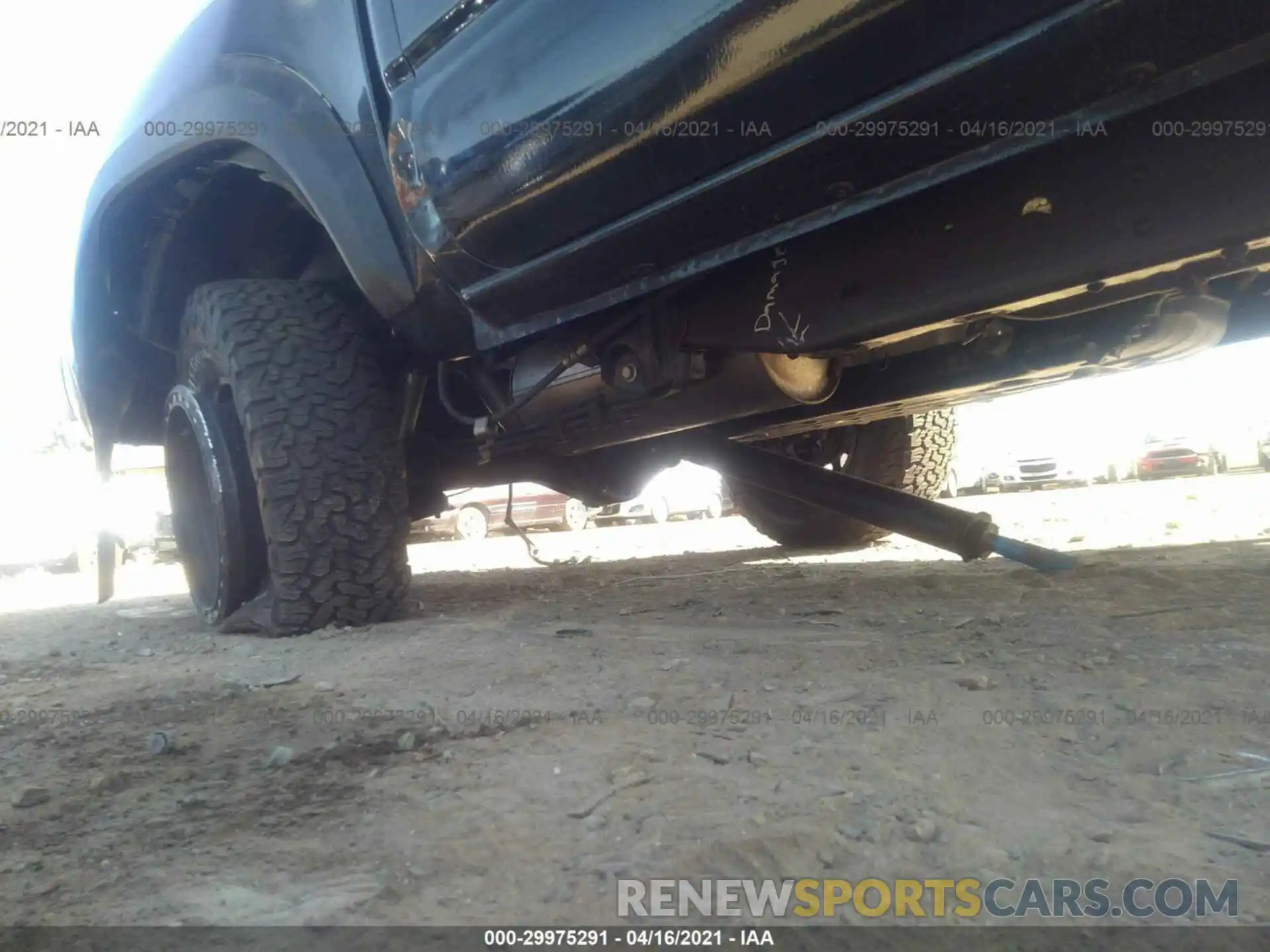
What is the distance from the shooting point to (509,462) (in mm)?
3258

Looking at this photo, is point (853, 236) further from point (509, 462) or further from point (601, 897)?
point (509, 462)

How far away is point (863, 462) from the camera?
12.5 ft

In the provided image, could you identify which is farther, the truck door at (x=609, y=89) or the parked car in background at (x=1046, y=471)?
the parked car in background at (x=1046, y=471)

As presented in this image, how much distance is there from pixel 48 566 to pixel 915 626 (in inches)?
483

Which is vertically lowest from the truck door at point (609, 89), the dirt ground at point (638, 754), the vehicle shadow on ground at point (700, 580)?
the dirt ground at point (638, 754)

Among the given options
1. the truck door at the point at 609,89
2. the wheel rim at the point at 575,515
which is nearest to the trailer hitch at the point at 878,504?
the truck door at the point at 609,89

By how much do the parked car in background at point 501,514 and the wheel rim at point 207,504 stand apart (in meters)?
8.62

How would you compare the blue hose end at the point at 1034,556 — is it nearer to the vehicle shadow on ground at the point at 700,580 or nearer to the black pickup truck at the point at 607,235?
the vehicle shadow on ground at the point at 700,580

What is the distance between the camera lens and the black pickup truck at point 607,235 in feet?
4.24

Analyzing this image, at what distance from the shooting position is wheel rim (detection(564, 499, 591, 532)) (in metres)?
12.6

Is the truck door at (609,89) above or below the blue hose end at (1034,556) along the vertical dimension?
above

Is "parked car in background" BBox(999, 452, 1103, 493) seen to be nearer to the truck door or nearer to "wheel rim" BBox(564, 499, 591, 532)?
"wheel rim" BBox(564, 499, 591, 532)

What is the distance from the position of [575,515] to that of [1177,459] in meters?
8.87

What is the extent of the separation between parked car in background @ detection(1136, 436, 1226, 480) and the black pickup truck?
11832mm
